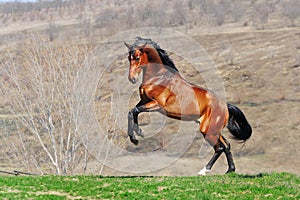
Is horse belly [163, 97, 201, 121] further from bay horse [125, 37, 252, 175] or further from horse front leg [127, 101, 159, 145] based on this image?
horse front leg [127, 101, 159, 145]

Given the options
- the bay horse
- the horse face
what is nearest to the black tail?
the bay horse

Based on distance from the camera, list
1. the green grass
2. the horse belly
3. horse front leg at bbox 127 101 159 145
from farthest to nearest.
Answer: the horse belly, horse front leg at bbox 127 101 159 145, the green grass

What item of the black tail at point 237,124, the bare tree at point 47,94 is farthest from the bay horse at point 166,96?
the bare tree at point 47,94

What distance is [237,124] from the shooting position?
14367 mm

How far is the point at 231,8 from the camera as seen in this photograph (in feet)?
300

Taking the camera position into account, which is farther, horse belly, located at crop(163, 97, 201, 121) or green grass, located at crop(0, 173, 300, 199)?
horse belly, located at crop(163, 97, 201, 121)

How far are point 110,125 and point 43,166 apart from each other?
5.07m

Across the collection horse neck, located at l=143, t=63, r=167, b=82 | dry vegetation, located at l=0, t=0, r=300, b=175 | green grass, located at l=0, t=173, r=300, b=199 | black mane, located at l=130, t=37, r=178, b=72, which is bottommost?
dry vegetation, located at l=0, t=0, r=300, b=175

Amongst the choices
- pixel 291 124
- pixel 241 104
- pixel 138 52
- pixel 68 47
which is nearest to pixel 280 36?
pixel 241 104

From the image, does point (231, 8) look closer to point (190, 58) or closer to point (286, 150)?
point (286, 150)

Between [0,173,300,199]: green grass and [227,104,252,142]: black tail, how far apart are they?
5.00ft

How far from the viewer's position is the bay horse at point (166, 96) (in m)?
12.6

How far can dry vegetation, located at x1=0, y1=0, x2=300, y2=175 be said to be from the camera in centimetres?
2833

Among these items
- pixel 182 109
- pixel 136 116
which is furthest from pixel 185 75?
pixel 136 116
